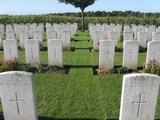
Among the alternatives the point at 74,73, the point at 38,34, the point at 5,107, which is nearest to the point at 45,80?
the point at 74,73

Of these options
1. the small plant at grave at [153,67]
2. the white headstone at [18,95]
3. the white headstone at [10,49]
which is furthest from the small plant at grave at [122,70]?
the white headstone at [18,95]

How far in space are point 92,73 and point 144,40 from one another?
22.3 ft

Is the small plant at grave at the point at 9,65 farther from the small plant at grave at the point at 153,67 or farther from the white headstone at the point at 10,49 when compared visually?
the small plant at grave at the point at 153,67

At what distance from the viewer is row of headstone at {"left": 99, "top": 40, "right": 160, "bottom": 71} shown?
437 inches

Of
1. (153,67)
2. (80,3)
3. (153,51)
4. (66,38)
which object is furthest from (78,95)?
(80,3)

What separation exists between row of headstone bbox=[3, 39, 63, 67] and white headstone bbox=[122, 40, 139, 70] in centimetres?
298

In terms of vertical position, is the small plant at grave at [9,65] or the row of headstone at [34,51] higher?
the row of headstone at [34,51]

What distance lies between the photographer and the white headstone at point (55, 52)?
37.9ft

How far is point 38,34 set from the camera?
680 inches

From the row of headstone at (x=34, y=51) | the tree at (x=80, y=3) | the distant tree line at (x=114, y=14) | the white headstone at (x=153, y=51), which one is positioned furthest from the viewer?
the distant tree line at (x=114, y=14)

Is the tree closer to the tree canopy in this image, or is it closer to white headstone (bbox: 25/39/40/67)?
the tree canopy

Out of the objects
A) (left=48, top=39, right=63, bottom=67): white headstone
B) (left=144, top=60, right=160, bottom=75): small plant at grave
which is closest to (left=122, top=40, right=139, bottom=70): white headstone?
(left=144, top=60, right=160, bottom=75): small plant at grave

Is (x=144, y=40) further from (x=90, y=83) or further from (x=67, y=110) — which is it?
(x=67, y=110)

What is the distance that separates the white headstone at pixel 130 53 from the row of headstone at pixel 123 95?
5.06 meters
